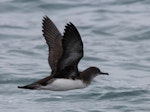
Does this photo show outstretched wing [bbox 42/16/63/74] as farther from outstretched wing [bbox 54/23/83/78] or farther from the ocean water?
the ocean water

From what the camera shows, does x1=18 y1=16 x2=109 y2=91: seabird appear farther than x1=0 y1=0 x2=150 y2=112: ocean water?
No

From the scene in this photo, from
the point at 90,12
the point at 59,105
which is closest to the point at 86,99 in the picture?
the point at 59,105

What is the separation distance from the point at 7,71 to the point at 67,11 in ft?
16.6

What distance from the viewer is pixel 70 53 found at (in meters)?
10.5

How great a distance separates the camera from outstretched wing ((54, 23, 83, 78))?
10.3m

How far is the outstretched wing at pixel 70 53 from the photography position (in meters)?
10.3

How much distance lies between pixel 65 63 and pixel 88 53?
503cm

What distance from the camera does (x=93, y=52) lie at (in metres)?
15.8

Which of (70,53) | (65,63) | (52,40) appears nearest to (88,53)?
(52,40)

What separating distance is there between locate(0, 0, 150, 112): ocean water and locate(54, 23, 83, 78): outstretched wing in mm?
1125

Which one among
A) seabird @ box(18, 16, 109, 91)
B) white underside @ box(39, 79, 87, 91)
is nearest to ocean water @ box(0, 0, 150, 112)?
seabird @ box(18, 16, 109, 91)

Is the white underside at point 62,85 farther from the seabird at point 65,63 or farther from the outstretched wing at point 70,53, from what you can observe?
the outstretched wing at point 70,53

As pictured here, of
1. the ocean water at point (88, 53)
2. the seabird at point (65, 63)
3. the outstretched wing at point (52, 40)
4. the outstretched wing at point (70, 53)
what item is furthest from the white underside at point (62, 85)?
the ocean water at point (88, 53)

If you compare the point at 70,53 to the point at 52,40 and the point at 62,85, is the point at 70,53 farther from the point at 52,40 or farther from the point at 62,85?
the point at 52,40
